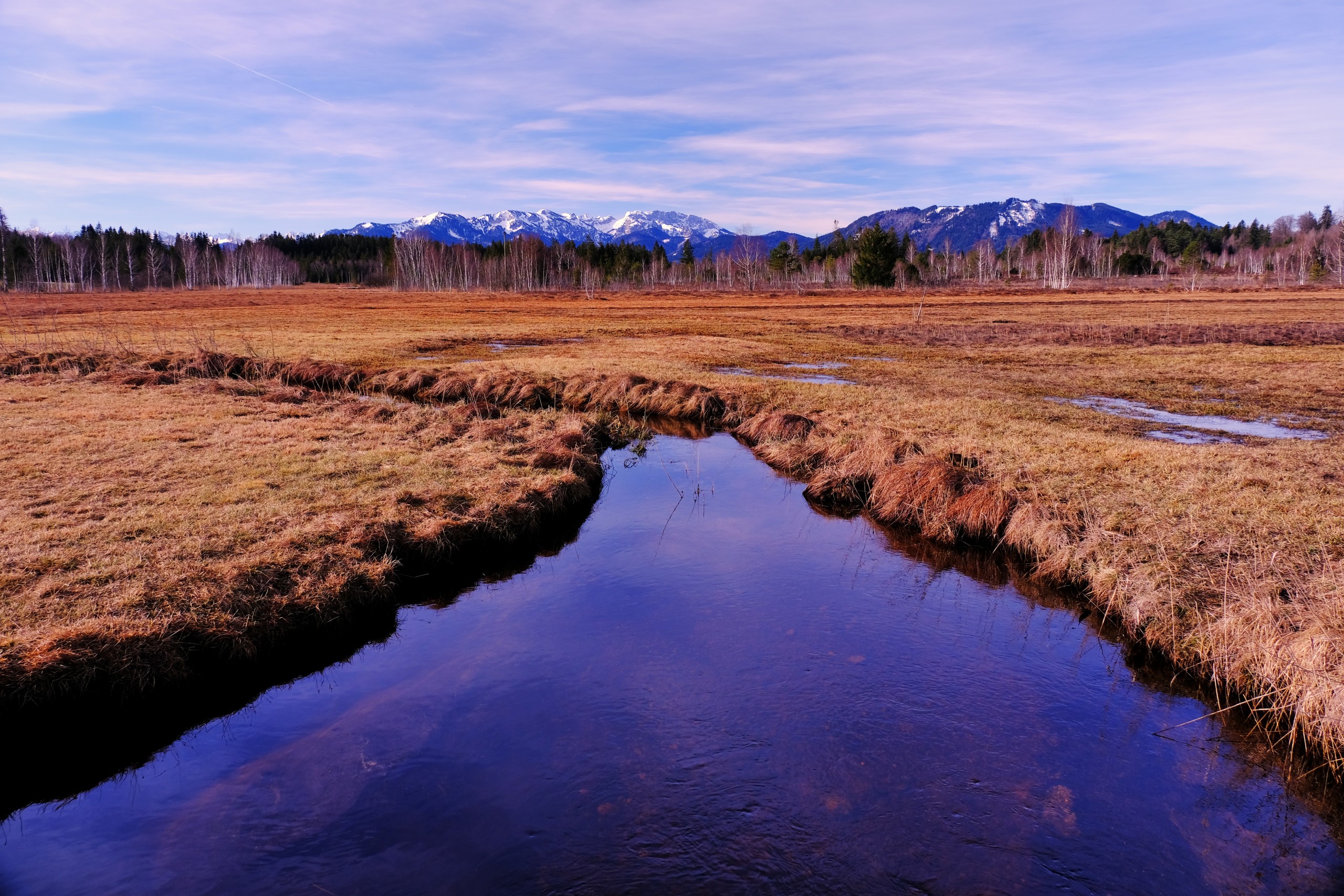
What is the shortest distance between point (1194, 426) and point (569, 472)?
17.0m

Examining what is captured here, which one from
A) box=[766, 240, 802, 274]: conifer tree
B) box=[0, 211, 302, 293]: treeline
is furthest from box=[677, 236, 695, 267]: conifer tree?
box=[0, 211, 302, 293]: treeline

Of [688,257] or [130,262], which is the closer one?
[130,262]

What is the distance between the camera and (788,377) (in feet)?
97.1

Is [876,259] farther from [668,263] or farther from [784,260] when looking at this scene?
[668,263]

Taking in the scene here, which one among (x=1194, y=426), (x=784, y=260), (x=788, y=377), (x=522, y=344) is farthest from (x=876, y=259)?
(x=1194, y=426)

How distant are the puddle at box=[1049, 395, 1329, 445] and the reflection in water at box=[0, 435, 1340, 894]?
10.7 m

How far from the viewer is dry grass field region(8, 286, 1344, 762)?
28.7 ft

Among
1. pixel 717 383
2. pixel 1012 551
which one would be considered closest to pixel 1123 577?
pixel 1012 551

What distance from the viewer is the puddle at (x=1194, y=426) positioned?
18234mm

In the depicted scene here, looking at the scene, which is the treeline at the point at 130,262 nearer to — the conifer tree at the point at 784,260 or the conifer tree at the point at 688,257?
the conifer tree at the point at 688,257

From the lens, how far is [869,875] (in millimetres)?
5961

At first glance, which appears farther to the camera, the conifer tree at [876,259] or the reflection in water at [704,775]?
the conifer tree at [876,259]

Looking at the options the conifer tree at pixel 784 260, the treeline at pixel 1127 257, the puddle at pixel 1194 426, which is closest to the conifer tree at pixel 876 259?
the treeline at pixel 1127 257

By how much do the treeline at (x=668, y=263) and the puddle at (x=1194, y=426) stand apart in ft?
272
